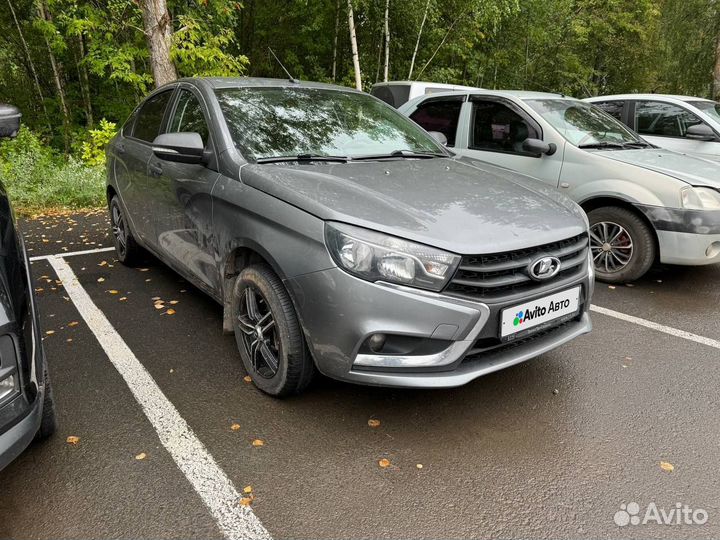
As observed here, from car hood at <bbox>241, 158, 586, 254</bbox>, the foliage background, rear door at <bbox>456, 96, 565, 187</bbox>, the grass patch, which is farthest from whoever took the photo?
the foliage background

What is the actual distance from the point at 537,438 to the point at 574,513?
18.9 inches

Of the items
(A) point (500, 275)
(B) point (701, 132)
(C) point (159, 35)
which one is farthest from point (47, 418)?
(C) point (159, 35)

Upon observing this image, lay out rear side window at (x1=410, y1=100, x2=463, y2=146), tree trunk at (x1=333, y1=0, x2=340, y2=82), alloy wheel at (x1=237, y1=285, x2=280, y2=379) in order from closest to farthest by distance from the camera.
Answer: alloy wheel at (x1=237, y1=285, x2=280, y2=379), rear side window at (x1=410, y1=100, x2=463, y2=146), tree trunk at (x1=333, y1=0, x2=340, y2=82)

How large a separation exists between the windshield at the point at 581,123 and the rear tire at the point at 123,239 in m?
4.11

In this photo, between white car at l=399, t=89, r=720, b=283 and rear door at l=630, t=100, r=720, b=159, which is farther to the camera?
rear door at l=630, t=100, r=720, b=159

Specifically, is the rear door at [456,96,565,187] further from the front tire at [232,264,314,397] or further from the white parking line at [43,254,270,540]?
the white parking line at [43,254,270,540]

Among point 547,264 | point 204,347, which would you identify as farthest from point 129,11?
point 547,264

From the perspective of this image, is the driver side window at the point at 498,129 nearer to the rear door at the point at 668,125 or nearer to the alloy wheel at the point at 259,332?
the rear door at the point at 668,125

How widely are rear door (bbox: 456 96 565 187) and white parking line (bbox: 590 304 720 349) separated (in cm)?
147

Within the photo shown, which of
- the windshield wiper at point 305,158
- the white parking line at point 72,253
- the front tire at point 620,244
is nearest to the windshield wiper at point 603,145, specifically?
the front tire at point 620,244

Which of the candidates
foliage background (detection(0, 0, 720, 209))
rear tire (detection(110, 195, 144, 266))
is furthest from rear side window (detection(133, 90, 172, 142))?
foliage background (detection(0, 0, 720, 209))

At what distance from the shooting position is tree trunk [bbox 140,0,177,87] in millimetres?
8992

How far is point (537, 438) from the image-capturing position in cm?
250

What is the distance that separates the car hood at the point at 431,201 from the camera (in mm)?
2291
